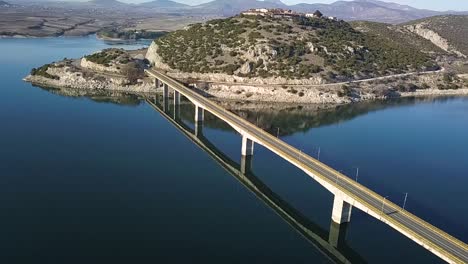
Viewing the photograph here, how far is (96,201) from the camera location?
52.6m

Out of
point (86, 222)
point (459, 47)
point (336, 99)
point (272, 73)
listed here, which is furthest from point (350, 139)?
point (459, 47)

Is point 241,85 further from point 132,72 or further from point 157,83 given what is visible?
point 132,72

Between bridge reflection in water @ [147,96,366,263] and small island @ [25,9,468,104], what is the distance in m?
41.4

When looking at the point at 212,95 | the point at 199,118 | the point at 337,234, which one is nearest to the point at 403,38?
the point at 212,95

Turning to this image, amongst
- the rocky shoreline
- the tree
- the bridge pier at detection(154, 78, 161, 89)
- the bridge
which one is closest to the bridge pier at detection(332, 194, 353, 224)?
the bridge

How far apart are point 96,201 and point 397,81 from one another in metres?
107

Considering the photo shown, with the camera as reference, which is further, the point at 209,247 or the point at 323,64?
the point at 323,64

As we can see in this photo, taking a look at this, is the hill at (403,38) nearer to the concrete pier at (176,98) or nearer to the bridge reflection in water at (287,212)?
the concrete pier at (176,98)

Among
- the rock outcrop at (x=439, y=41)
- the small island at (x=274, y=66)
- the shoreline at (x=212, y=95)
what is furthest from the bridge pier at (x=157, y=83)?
the rock outcrop at (x=439, y=41)

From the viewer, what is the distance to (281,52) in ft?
430

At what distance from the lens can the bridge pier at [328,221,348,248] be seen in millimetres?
46312

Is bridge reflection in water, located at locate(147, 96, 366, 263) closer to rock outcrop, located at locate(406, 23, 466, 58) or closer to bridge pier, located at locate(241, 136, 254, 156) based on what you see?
bridge pier, located at locate(241, 136, 254, 156)

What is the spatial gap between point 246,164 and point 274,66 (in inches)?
2555

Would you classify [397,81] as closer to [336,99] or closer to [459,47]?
[336,99]
